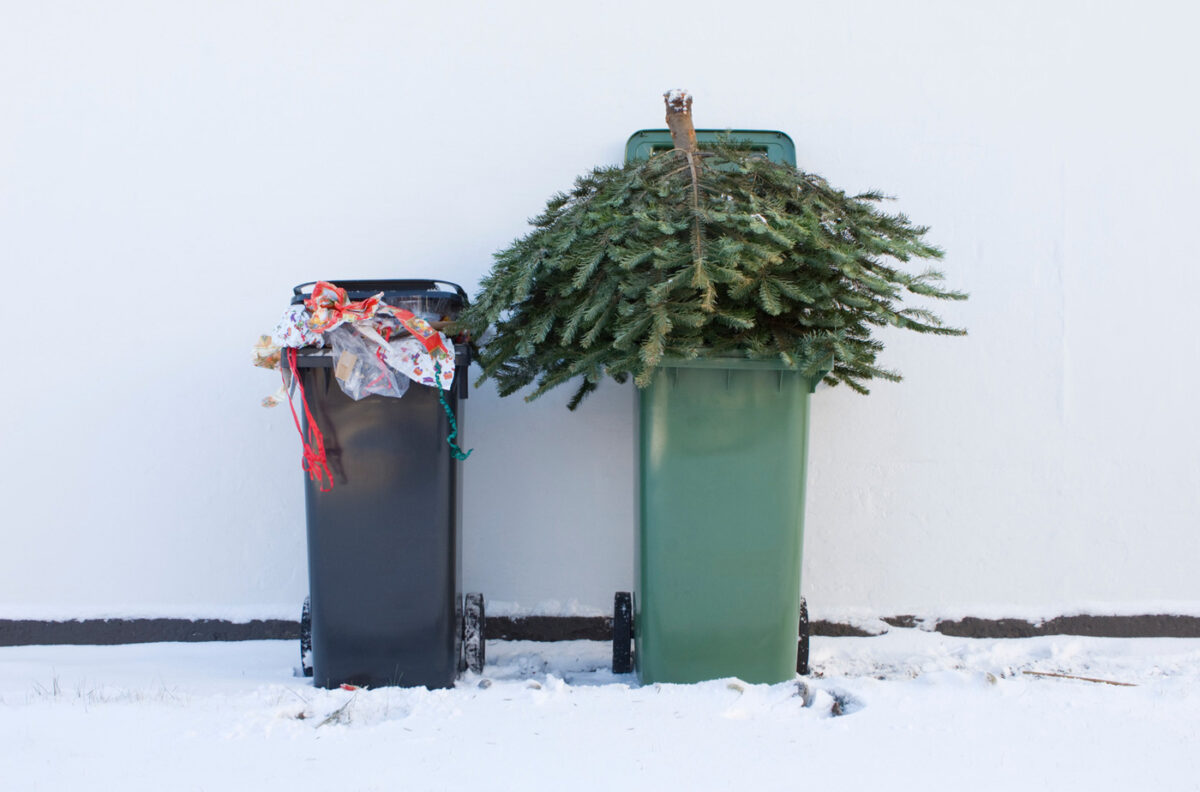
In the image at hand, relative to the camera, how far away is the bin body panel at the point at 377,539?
2.50m

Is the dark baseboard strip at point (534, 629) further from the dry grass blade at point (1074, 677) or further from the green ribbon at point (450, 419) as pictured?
the green ribbon at point (450, 419)

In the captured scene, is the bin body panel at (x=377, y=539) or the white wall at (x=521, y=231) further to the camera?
the white wall at (x=521, y=231)

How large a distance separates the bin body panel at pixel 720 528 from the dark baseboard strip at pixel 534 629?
62cm

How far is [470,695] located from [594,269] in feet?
4.16

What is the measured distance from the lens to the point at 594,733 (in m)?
2.10

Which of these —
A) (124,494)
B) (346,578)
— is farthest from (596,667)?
(124,494)

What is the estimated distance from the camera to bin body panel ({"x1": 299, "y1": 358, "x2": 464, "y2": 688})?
98.6 inches

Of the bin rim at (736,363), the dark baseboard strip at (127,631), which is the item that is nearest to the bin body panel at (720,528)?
the bin rim at (736,363)

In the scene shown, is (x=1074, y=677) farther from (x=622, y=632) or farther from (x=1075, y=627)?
(x=622, y=632)

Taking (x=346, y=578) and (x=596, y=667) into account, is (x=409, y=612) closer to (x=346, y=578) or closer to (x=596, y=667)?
(x=346, y=578)

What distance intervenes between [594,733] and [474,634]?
0.73 m

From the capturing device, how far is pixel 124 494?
122 inches

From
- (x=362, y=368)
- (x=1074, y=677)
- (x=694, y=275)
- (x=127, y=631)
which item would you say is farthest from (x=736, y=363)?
(x=127, y=631)

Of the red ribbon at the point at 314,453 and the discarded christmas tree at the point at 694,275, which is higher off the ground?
the discarded christmas tree at the point at 694,275
